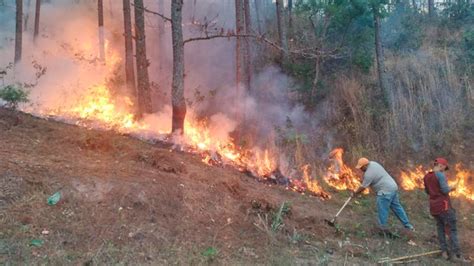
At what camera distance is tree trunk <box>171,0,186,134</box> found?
10.9 metres

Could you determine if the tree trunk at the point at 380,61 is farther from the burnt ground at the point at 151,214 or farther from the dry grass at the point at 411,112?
the burnt ground at the point at 151,214

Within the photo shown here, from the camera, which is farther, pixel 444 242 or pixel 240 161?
pixel 240 161

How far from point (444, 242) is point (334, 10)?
9937 millimetres

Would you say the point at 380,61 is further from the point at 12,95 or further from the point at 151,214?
the point at 12,95

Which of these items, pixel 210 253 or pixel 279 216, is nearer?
pixel 210 253

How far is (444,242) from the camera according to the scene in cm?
766

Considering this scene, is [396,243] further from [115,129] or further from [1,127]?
[1,127]

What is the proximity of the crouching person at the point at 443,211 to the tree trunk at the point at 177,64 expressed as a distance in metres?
6.47

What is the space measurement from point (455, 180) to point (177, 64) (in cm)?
842

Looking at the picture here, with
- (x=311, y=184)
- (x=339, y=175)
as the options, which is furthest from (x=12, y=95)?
(x=339, y=175)

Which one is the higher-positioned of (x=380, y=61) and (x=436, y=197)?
(x=380, y=61)

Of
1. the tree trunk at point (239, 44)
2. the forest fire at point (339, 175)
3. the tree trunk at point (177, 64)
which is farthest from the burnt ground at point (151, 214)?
the tree trunk at point (239, 44)

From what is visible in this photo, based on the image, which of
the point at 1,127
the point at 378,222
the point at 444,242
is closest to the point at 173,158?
the point at 1,127

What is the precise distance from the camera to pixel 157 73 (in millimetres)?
21031
